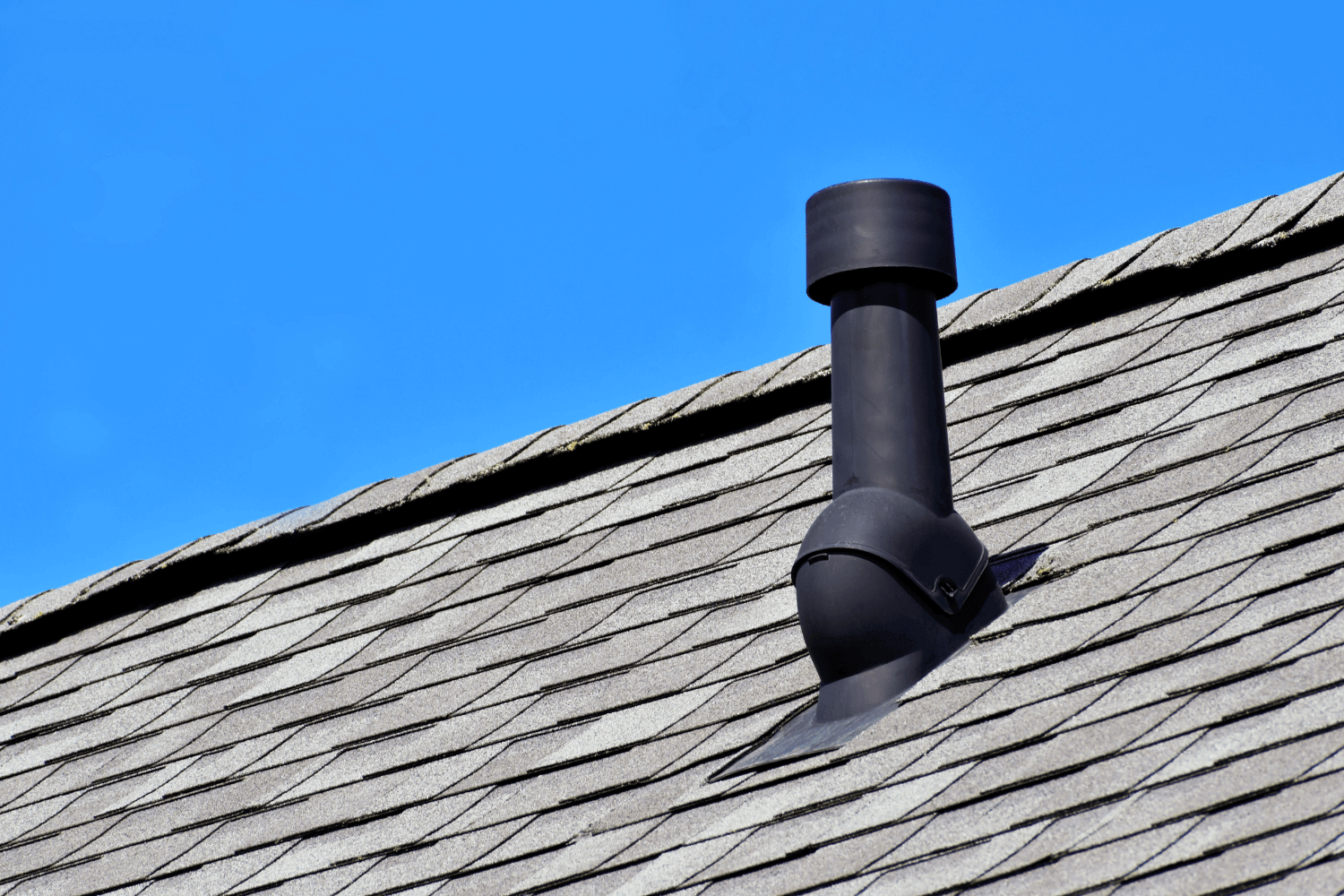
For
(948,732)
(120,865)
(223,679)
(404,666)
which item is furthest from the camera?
(223,679)

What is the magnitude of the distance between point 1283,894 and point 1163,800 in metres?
0.38

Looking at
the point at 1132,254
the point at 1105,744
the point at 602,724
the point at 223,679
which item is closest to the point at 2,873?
the point at 223,679

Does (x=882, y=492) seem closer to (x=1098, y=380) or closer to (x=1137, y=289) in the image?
(x=1098, y=380)

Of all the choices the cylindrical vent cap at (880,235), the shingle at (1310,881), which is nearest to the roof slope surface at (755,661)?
the shingle at (1310,881)

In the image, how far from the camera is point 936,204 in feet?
13.1

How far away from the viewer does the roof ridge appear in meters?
4.75

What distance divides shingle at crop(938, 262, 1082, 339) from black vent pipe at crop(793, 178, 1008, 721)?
41.3 inches

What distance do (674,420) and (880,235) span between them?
5.24 feet

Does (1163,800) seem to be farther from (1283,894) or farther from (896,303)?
(896,303)

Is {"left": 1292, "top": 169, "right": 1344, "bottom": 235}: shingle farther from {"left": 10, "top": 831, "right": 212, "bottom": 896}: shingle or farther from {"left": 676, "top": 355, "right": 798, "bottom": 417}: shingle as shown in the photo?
{"left": 10, "top": 831, "right": 212, "bottom": 896}: shingle

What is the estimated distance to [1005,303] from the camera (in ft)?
16.8

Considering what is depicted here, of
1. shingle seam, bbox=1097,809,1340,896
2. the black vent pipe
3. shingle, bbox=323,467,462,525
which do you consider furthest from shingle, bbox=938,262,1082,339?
shingle seam, bbox=1097,809,1340,896

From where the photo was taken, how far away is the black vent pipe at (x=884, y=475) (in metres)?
3.52

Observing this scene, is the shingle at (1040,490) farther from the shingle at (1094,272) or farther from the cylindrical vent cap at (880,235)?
the shingle at (1094,272)
